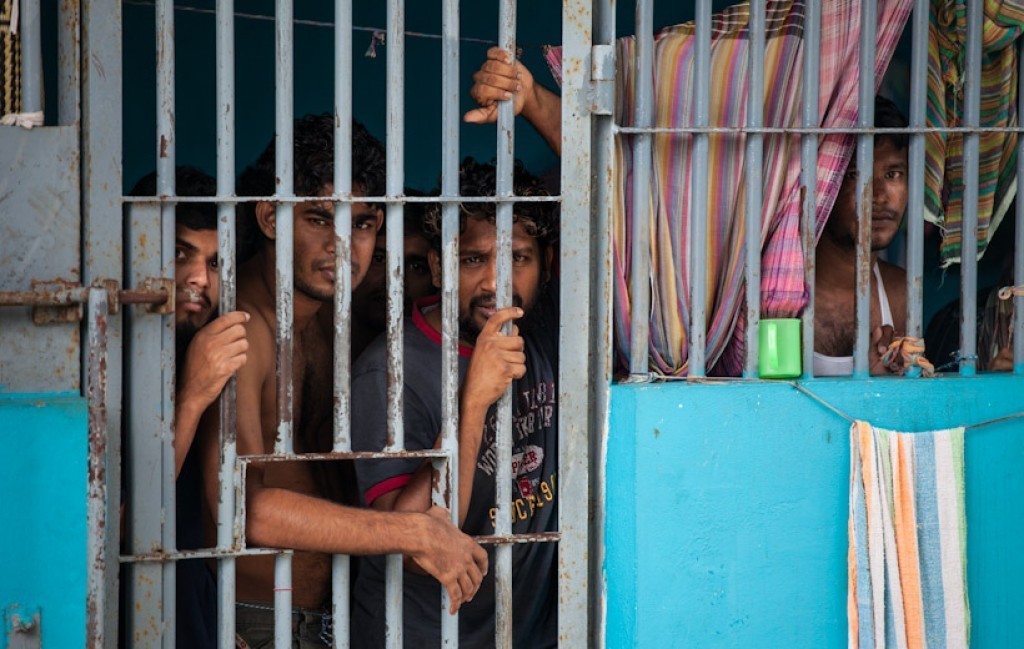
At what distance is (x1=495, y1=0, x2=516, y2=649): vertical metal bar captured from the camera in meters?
2.98

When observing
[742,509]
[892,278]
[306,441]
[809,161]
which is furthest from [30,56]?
[892,278]

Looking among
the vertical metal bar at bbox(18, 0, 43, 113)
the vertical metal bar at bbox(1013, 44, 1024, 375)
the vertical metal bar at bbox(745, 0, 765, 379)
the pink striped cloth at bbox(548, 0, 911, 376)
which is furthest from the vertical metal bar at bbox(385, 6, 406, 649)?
the vertical metal bar at bbox(1013, 44, 1024, 375)

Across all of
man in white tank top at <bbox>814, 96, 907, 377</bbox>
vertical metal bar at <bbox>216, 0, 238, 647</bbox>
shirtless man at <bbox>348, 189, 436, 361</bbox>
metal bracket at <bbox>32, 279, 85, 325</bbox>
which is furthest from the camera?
shirtless man at <bbox>348, 189, 436, 361</bbox>

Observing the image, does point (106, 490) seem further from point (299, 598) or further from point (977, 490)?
point (977, 490)

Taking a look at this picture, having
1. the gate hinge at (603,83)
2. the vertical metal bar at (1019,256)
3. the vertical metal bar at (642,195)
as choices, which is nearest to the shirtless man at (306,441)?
the vertical metal bar at (642,195)

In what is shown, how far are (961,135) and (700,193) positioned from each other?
102 cm

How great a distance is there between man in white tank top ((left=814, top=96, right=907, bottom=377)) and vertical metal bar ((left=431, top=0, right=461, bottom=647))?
4.61ft

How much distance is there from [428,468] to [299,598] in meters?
0.90

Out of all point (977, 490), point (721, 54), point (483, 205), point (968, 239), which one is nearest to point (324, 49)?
point (483, 205)

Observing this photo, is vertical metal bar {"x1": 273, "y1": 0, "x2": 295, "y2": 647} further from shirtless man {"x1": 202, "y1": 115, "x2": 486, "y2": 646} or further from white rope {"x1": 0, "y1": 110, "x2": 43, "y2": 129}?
white rope {"x1": 0, "y1": 110, "x2": 43, "y2": 129}

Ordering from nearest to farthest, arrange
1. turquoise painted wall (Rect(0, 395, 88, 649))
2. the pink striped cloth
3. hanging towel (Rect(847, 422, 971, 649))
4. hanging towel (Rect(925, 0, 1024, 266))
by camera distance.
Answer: turquoise painted wall (Rect(0, 395, 88, 649))
hanging towel (Rect(847, 422, 971, 649))
the pink striped cloth
hanging towel (Rect(925, 0, 1024, 266))

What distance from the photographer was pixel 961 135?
348 centimetres

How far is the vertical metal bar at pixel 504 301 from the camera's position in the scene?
2.98m

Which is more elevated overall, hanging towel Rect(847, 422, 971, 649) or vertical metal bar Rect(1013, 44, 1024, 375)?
vertical metal bar Rect(1013, 44, 1024, 375)
